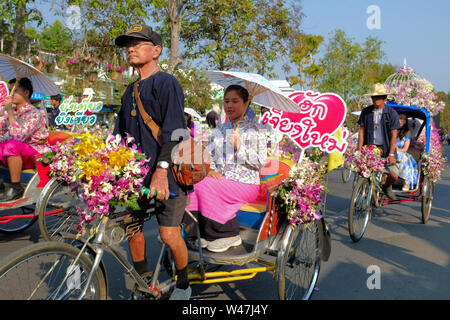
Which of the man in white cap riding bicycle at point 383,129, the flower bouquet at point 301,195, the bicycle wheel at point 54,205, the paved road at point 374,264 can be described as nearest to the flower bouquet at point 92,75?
the paved road at point 374,264

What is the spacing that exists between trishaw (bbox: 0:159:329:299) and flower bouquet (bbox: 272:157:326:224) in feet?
0.24

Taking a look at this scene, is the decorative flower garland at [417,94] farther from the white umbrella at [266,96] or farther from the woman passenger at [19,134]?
the woman passenger at [19,134]

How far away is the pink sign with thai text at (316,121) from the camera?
4008 mm

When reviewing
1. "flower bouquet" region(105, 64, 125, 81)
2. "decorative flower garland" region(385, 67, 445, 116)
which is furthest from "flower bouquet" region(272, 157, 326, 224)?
"flower bouquet" region(105, 64, 125, 81)

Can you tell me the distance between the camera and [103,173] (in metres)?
2.23

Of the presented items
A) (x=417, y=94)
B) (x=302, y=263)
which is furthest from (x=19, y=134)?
(x=417, y=94)

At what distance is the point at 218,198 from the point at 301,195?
656mm

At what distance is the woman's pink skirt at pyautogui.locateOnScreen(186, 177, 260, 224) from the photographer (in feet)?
10.5

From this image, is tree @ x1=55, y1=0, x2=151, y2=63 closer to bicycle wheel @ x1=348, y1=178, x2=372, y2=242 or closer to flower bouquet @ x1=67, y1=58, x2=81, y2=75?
flower bouquet @ x1=67, y1=58, x2=81, y2=75

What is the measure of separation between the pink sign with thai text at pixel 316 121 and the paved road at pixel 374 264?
1.30 m

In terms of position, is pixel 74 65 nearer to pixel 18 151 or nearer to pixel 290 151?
pixel 18 151
